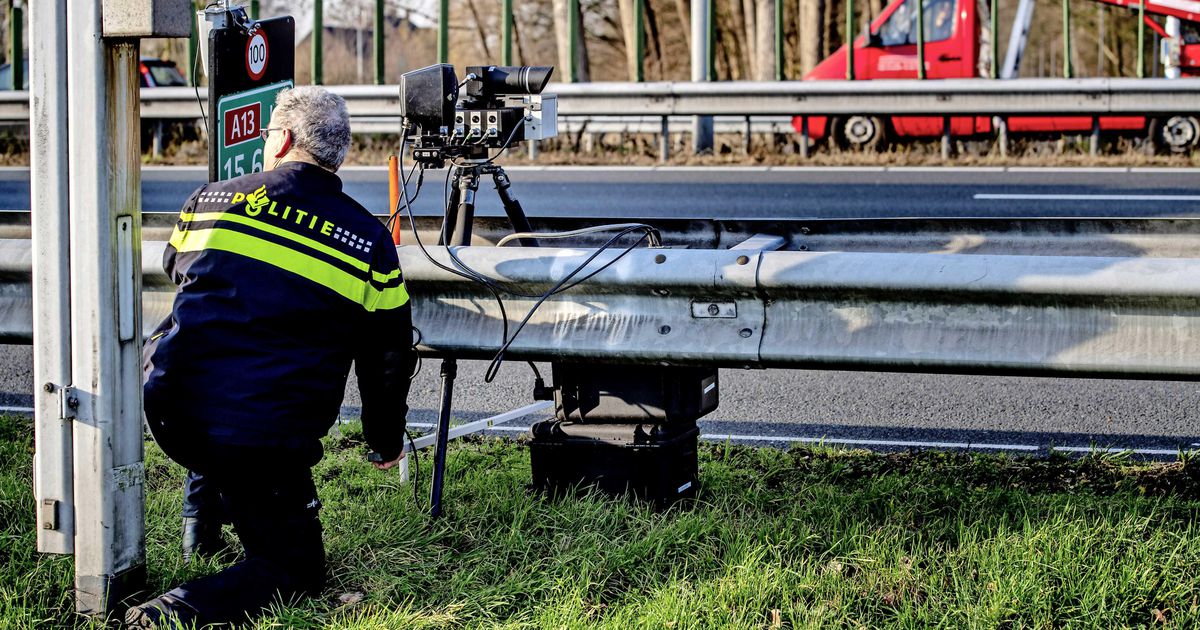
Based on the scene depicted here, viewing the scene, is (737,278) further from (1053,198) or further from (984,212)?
(1053,198)

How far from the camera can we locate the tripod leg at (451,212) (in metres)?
4.57

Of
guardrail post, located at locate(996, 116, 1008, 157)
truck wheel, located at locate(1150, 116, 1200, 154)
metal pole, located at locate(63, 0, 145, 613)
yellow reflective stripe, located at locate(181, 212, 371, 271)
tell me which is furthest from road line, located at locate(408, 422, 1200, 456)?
truck wheel, located at locate(1150, 116, 1200, 154)

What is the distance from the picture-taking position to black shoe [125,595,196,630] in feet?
10.8

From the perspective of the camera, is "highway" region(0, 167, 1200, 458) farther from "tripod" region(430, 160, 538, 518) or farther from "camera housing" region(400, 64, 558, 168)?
"camera housing" region(400, 64, 558, 168)

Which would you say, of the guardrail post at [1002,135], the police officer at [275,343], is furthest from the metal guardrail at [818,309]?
the guardrail post at [1002,135]

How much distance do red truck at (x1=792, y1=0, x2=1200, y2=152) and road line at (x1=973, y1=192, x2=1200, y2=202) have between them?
471cm

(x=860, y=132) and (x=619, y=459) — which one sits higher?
(x=860, y=132)

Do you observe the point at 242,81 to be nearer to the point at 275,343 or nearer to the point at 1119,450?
the point at 275,343

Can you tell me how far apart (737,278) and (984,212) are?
742cm

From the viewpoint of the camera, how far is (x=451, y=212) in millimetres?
4688

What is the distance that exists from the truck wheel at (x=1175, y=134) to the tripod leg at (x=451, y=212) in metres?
13.1

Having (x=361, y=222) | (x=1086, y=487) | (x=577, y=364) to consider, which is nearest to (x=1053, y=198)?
(x=1086, y=487)

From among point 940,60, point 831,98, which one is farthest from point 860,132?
point 831,98

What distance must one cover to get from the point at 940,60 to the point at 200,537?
15236 millimetres
